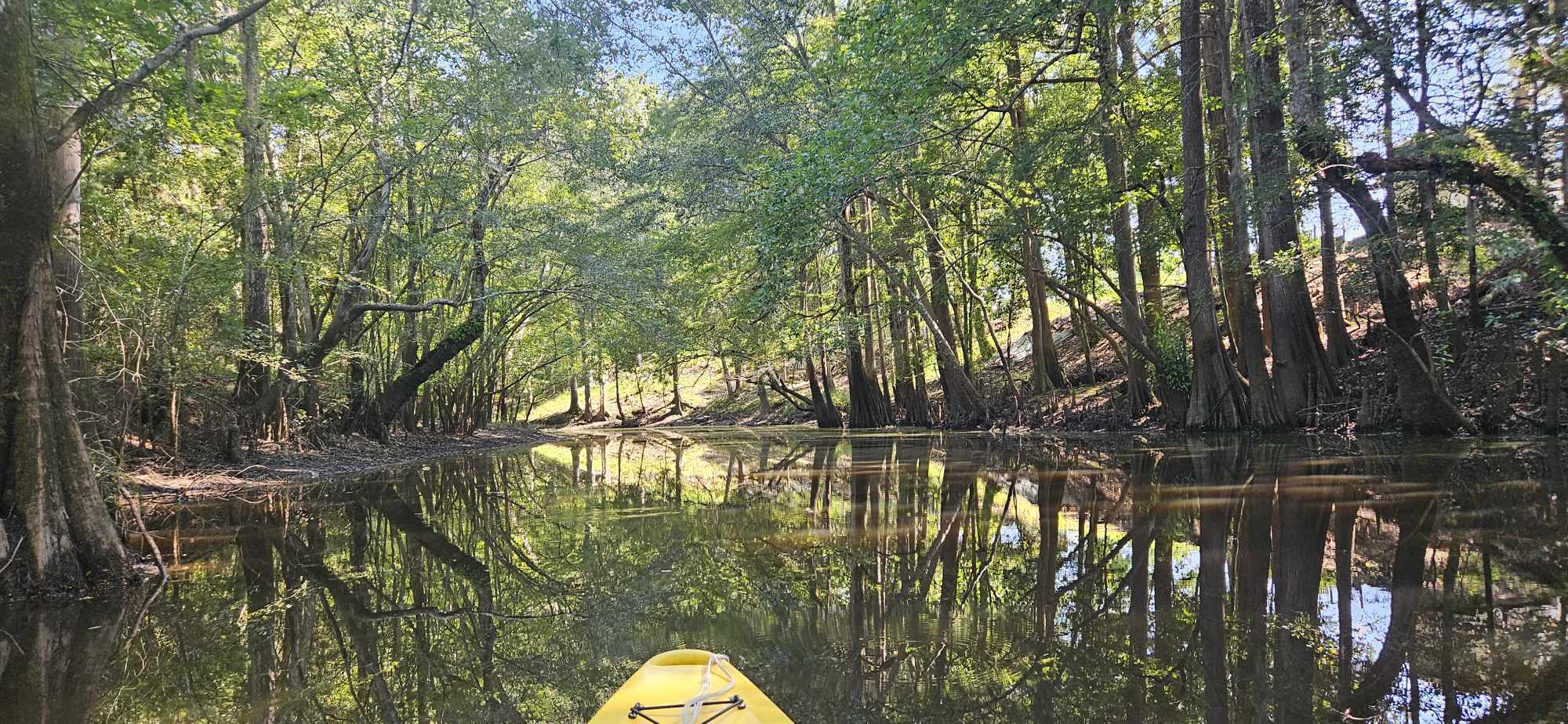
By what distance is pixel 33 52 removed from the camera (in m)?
4.30

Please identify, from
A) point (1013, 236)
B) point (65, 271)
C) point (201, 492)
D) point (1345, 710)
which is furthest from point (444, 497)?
point (1013, 236)

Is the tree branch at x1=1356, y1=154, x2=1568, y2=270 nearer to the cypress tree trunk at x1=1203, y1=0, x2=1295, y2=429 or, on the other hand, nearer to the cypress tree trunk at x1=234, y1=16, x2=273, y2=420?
the cypress tree trunk at x1=1203, y1=0, x2=1295, y2=429

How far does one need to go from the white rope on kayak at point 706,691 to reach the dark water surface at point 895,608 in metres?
0.32

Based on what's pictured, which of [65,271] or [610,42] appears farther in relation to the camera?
[610,42]

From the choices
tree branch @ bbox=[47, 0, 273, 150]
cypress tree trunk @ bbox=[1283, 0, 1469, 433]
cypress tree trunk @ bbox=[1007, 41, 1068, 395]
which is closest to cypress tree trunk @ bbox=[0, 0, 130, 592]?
tree branch @ bbox=[47, 0, 273, 150]

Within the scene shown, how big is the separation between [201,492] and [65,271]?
328 centimetres

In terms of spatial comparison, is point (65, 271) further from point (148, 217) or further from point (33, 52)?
point (148, 217)

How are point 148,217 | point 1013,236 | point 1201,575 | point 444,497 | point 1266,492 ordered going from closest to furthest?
point 1201,575
point 1266,492
point 444,497
point 148,217
point 1013,236

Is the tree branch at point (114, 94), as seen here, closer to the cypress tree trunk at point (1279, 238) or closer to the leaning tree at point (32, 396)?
the leaning tree at point (32, 396)

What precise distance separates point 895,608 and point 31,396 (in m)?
4.41

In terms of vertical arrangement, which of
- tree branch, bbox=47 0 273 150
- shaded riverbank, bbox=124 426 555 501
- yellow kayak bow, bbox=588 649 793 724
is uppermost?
tree branch, bbox=47 0 273 150

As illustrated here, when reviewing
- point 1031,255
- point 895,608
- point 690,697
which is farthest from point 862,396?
point 690,697

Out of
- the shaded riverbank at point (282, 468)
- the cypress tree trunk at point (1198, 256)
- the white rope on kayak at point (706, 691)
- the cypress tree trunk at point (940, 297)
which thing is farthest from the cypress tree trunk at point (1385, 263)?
the shaded riverbank at point (282, 468)

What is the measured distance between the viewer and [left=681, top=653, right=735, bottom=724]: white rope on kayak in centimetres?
206
